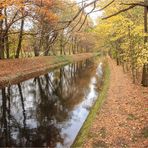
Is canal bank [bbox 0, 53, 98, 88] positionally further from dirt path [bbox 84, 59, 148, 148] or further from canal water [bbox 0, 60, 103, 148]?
dirt path [bbox 84, 59, 148, 148]

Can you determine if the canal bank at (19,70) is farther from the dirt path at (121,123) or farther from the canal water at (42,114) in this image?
the dirt path at (121,123)

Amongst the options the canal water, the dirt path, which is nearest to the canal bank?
the canal water

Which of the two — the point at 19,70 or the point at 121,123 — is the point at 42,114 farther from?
the point at 19,70

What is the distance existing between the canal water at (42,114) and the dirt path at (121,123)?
124 centimetres

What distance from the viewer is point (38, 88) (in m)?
25.6

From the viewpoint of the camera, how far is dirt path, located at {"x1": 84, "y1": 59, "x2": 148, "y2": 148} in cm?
1065

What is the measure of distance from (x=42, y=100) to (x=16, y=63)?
12.8 metres

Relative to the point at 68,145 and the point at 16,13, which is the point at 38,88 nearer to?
the point at 16,13

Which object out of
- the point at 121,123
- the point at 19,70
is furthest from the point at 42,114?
the point at 19,70

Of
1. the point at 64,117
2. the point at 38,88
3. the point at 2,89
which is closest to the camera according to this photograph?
the point at 64,117

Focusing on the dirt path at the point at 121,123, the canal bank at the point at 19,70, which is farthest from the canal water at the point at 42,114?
the dirt path at the point at 121,123

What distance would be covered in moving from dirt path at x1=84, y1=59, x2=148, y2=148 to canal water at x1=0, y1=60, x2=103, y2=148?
4.06ft

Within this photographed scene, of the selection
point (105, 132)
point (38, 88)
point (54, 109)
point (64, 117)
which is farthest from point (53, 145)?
point (38, 88)

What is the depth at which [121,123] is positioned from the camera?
12.8m
